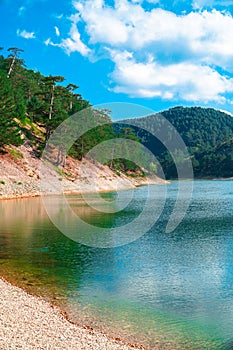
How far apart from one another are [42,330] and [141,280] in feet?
26.0

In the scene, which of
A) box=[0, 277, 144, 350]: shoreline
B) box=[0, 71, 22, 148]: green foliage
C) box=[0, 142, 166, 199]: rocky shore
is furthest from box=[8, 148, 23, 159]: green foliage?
box=[0, 277, 144, 350]: shoreline

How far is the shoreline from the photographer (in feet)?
36.6

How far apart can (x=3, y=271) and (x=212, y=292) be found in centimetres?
1097

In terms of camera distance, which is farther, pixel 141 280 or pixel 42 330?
pixel 141 280

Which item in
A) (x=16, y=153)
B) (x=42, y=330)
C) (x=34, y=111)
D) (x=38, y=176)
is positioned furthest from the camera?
(x=34, y=111)

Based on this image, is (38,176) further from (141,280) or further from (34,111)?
(141,280)

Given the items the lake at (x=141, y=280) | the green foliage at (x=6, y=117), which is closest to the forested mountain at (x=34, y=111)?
the green foliage at (x=6, y=117)

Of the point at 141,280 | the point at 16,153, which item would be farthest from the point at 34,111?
the point at 141,280

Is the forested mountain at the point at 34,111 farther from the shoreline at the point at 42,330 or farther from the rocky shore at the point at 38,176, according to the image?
the shoreline at the point at 42,330

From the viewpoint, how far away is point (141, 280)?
63.6 feet

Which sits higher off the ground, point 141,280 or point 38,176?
point 38,176

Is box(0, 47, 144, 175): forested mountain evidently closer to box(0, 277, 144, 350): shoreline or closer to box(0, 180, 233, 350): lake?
box(0, 180, 233, 350): lake

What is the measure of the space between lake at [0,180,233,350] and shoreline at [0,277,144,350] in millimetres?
644

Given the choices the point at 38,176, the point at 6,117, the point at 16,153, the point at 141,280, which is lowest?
the point at 141,280
